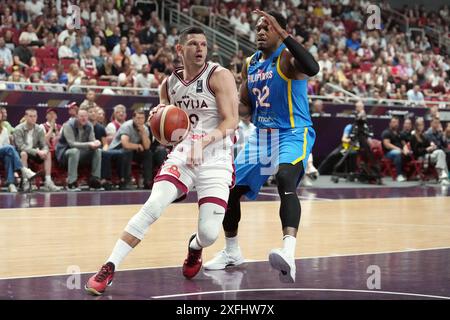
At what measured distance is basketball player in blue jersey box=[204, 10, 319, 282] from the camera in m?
6.88

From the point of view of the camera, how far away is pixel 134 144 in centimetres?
1519

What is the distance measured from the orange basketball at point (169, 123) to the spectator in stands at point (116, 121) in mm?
9751

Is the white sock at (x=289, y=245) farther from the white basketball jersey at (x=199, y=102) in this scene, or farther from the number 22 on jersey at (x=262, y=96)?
the number 22 on jersey at (x=262, y=96)

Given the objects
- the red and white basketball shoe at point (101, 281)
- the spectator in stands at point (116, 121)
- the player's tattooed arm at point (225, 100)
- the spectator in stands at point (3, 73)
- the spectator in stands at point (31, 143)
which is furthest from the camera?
the spectator in stands at point (3, 73)

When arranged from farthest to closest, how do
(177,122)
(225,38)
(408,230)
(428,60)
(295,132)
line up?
(428,60)
(225,38)
(408,230)
(295,132)
(177,122)

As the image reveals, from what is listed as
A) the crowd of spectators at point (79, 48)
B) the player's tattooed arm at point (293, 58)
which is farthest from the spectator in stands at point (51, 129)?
the player's tattooed arm at point (293, 58)

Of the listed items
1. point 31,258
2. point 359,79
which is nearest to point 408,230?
point 31,258

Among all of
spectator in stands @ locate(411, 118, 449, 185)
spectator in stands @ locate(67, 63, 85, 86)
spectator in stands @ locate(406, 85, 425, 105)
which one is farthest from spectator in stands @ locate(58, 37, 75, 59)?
spectator in stands @ locate(406, 85, 425, 105)

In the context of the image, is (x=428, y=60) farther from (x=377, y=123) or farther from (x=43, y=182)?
(x=43, y=182)

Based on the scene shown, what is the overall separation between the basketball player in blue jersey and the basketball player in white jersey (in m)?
0.47

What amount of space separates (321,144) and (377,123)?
2025mm

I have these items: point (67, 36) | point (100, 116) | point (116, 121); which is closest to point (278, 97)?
point (100, 116)

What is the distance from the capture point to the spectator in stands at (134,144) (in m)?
15.2
